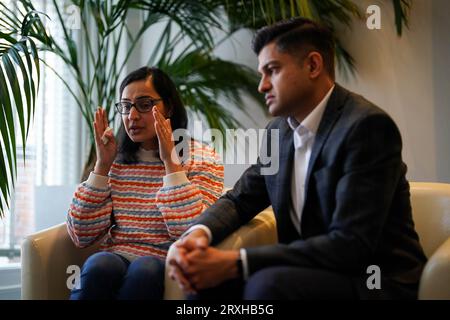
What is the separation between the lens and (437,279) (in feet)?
3.67

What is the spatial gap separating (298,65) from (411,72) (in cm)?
128

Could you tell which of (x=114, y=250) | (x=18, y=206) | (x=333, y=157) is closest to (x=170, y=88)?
(x=114, y=250)

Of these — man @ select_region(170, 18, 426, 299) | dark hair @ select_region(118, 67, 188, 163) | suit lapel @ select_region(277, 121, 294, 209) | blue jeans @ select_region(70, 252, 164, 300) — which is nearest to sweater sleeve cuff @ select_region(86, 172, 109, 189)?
dark hair @ select_region(118, 67, 188, 163)

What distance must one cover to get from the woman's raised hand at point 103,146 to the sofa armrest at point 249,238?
46cm

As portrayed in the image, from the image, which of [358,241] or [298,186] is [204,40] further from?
[358,241]

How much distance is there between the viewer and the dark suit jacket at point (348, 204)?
1107 millimetres

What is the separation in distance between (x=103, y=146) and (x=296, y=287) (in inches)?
31.9

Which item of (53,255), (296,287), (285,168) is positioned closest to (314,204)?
(285,168)

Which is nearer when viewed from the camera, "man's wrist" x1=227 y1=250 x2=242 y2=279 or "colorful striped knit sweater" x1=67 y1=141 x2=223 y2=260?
"man's wrist" x1=227 y1=250 x2=242 y2=279

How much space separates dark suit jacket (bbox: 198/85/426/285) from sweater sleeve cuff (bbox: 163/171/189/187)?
0.16 m

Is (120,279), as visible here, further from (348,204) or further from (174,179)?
(348,204)

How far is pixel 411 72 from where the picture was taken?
238 cm

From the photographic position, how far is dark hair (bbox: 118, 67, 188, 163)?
166 centimetres

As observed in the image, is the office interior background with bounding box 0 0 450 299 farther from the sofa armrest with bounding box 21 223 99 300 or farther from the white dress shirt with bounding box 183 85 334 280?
the white dress shirt with bounding box 183 85 334 280
